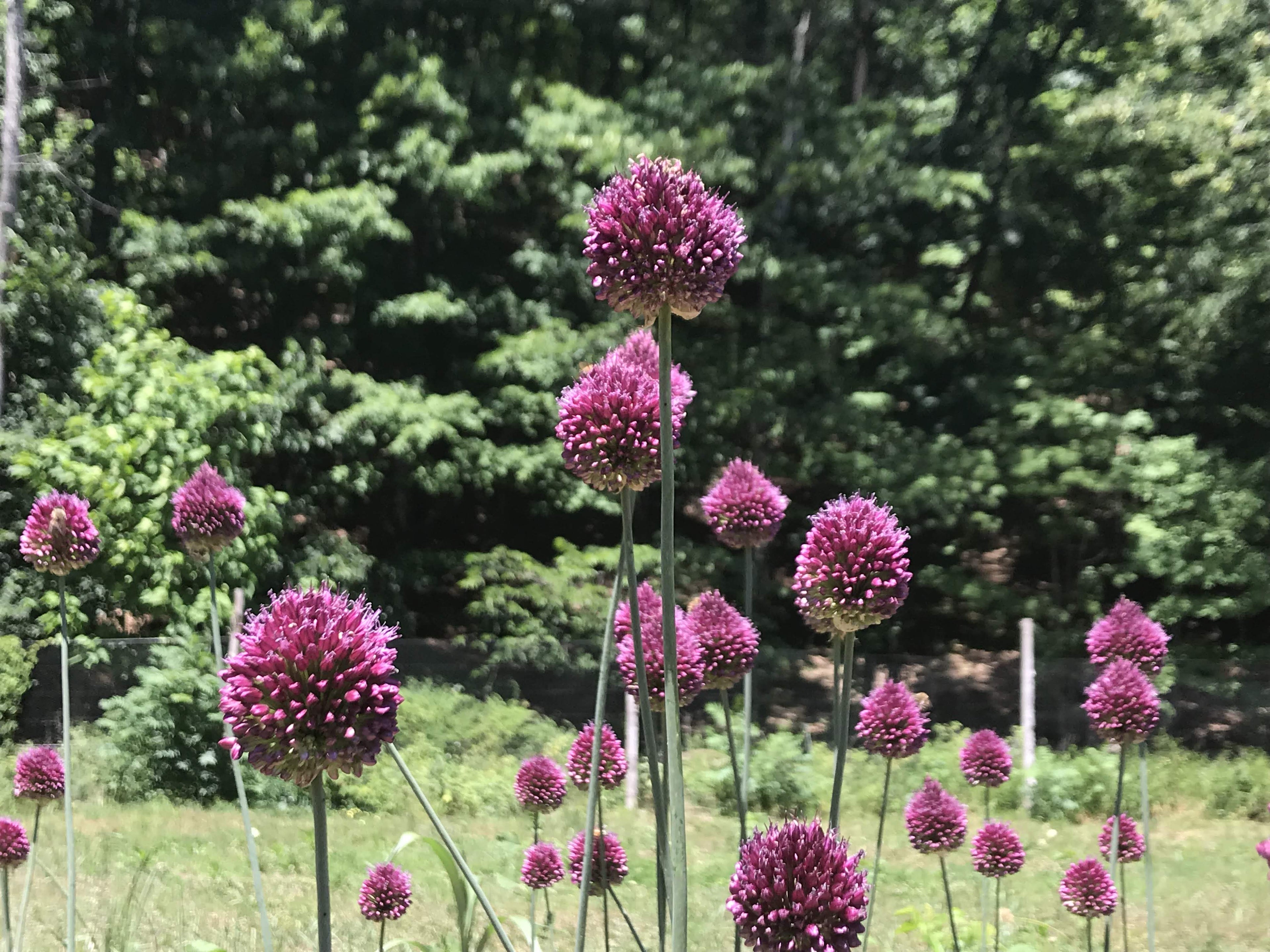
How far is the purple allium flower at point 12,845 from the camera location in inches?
99.5

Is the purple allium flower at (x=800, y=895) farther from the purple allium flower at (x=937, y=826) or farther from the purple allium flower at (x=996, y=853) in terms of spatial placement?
the purple allium flower at (x=996, y=853)

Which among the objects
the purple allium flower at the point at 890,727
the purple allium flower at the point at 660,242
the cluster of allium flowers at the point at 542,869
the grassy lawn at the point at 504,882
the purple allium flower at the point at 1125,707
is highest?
the purple allium flower at the point at 660,242

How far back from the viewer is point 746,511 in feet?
8.40

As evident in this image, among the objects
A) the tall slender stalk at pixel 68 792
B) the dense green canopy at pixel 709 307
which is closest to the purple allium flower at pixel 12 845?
the tall slender stalk at pixel 68 792

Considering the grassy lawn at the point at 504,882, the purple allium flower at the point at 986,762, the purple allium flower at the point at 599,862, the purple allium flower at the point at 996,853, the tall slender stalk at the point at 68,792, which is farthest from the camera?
the grassy lawn at the point at 504,882

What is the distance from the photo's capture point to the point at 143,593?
26.3 ft

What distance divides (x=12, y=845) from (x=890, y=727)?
86.0 inches

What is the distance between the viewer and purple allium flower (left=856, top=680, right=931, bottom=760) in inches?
103

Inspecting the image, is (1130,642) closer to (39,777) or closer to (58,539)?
(58,539)

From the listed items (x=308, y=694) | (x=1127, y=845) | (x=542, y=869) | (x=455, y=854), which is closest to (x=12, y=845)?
(x=542, y=869)

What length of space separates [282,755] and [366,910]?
54.2 inches

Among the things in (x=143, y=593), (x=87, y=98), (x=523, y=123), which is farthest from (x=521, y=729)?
(x=87, y=98)

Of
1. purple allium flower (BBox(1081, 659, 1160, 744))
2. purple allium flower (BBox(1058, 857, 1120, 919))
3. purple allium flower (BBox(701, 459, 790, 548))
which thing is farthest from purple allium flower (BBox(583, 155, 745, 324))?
purple allium flower (BBox(1058, 857, 1120, 919))

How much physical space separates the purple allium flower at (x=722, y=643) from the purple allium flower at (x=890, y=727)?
535mm
